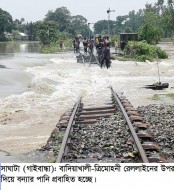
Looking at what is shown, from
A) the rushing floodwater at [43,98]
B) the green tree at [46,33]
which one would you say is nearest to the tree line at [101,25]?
the green tree at [46,33]

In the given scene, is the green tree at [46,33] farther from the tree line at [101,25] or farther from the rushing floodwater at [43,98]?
the rushing floodwater at [43,98]

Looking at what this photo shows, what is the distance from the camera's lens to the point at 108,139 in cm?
814

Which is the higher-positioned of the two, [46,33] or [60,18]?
[60,18]

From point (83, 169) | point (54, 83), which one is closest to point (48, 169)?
point (83, 169)

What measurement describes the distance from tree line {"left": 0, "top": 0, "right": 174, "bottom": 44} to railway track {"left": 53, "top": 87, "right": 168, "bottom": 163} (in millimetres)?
39550

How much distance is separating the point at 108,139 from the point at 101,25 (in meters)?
177

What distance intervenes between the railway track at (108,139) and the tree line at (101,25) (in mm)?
39550

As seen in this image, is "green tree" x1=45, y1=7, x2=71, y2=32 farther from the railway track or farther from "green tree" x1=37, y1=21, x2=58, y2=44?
the railway track

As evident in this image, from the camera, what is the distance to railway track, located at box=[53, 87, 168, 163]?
22.3 feet

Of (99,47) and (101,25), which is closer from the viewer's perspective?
(99,47)

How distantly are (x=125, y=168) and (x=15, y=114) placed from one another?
822cm

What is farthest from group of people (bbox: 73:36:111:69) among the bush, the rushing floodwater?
the bush

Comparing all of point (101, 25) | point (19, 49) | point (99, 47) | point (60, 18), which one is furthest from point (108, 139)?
point (101, 25)

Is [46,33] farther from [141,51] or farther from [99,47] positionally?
[99,47]
